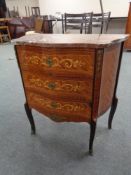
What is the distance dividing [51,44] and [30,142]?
828mm

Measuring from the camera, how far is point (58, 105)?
1.08m

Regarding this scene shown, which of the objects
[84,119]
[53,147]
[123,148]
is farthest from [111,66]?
[53,147]

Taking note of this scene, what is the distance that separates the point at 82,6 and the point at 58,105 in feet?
14.4

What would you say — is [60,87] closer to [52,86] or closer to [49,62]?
[52,86]

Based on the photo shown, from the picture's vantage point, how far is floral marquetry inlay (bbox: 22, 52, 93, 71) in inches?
34.4

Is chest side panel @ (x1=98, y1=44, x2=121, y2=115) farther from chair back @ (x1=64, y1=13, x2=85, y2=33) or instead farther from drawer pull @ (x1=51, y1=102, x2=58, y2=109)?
chair back @ (x1=64, y1=13, x2=85, y2=33)

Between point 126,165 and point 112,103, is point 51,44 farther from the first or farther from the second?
point 126,165

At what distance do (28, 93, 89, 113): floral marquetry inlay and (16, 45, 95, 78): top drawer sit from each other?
20 cm

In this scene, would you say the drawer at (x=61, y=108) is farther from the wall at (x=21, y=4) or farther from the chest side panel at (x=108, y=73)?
the wall at (x=21, y=4)

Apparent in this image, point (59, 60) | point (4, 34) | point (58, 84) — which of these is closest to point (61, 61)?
point (59, 60)

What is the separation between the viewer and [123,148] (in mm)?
1238

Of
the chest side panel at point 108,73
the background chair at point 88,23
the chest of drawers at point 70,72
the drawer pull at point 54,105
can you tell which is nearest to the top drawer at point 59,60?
the chest of drawers at point 70,72

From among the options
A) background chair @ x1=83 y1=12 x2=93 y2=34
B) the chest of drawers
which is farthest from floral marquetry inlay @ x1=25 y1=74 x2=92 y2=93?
background chair @ x1=83 y1=12 x2=93 y2=34

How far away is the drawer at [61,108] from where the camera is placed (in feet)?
3.43
